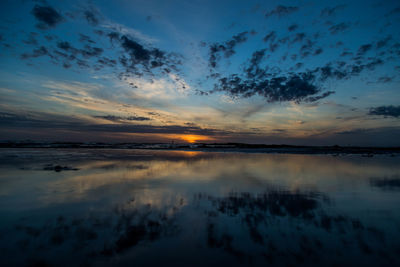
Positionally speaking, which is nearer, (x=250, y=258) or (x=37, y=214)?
(x=250, y=258)

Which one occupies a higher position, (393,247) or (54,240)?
(393,247)

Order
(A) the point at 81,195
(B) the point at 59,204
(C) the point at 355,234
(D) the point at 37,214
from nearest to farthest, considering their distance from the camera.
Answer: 1. (C) the point at 355,234
2. (D) the point at 37,214
3. (B) the point at 59,204
4. (A) the point at 81,195

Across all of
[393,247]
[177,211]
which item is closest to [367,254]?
[393,247]

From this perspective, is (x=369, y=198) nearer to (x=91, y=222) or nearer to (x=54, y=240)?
(x=91, y=222)

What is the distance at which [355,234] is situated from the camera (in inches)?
193

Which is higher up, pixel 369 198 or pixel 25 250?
pixel 369 198

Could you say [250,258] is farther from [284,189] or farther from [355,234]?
→ [284,189]

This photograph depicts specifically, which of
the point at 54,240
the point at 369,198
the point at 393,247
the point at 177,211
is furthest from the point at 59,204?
the point at 369,198

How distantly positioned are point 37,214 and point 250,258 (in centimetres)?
583

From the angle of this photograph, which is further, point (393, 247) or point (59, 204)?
point (59, 204)

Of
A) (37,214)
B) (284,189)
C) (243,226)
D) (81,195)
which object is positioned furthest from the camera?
(284,189)

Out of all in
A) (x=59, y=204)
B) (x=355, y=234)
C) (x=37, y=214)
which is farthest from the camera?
(x=59, y=204)

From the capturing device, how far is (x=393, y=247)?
4340 mm

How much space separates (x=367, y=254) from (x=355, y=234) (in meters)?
0.91
